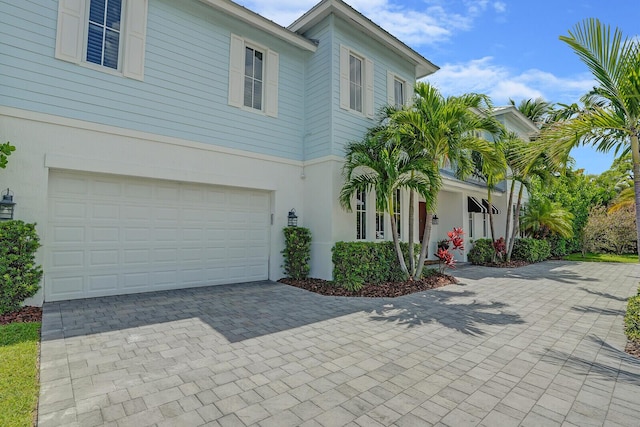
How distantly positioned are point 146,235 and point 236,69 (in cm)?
491

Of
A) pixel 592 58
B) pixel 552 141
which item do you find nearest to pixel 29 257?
pixel 552 141

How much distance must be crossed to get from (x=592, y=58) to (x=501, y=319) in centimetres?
492

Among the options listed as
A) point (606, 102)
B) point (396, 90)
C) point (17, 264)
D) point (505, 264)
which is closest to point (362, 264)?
point (606, 102)

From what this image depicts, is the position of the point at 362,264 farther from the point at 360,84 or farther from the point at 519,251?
the point at 519,251

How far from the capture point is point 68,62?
6.36 metres

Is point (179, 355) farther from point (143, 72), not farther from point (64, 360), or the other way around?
point (143, 72)

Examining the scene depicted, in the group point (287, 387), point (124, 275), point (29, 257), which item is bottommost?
point (287, 387)

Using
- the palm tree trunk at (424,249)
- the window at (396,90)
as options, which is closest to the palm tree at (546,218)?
the window at (396,90)

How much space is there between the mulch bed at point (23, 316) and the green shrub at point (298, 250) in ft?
18.0

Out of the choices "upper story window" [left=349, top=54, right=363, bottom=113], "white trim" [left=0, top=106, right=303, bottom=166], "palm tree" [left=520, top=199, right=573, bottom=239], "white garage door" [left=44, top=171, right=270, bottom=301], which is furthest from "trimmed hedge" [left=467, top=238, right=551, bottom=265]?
"white trim" [left=0, top=106, right=303, bottom=166]

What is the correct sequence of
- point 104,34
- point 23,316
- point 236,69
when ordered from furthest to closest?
point 236,69, point 104,34, point 23,316

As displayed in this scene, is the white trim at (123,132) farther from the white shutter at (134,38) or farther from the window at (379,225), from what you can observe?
the window at (379,225)

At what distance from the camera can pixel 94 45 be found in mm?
6727

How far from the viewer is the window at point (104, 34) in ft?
20.9
